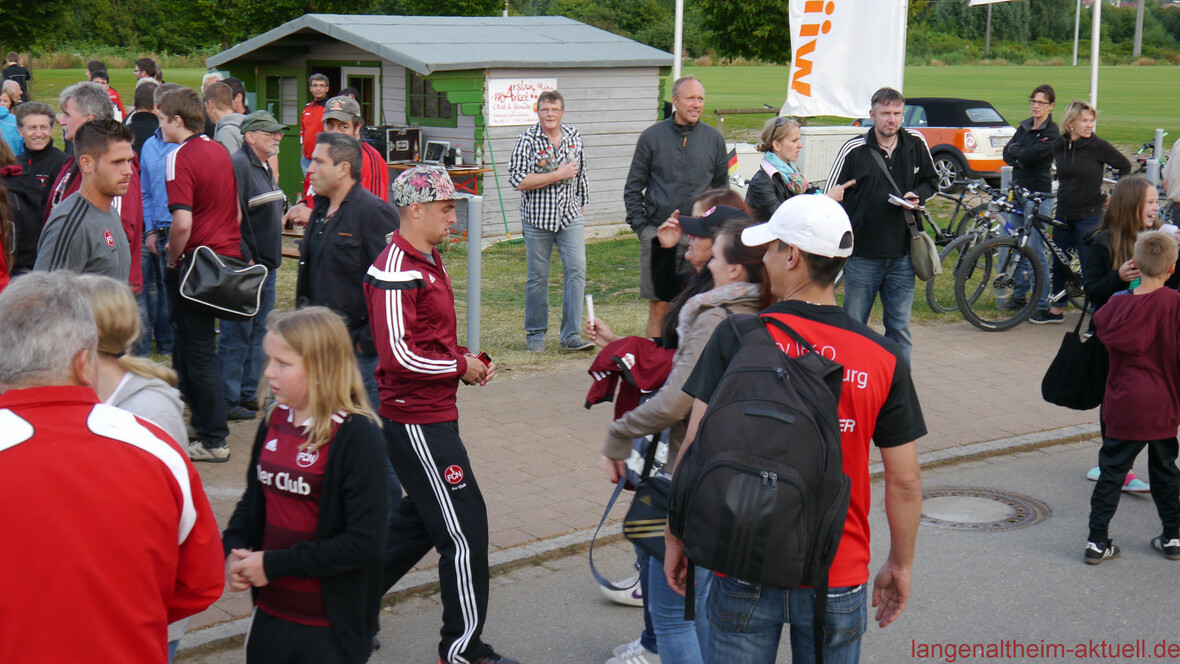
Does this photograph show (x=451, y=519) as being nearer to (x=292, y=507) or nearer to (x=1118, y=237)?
(x=292, y=507)

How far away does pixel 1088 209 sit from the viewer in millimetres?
10688

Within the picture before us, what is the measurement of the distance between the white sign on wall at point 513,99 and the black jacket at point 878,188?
25.3 feet

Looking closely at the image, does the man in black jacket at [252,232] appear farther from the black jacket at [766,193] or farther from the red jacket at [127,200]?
the black jacket at [766,193]

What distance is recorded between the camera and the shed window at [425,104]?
1584 cm

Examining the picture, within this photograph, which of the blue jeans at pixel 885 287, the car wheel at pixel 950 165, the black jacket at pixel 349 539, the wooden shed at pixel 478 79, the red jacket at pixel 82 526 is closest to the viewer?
the red jacket at pixel 82 526

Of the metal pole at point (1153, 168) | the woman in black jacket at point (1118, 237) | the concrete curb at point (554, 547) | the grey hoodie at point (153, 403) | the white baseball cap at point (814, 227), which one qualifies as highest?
the metal pole at point (1153, 168)

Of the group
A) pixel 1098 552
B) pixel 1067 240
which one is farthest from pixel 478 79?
pixel 1098 552

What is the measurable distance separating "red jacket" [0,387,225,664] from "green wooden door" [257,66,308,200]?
51.9 feet

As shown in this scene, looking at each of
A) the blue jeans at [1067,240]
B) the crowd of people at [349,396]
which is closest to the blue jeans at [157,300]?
the crowd of people at [349,396]

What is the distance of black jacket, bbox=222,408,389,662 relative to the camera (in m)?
3.08

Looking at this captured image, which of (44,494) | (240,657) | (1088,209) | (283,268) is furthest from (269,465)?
(283,268)

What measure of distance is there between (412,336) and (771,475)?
1.90m

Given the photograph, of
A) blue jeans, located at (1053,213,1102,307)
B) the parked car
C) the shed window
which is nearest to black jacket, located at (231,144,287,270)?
blue jeans, located at (1053,213,1102,307)

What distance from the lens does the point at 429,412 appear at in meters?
4.30
